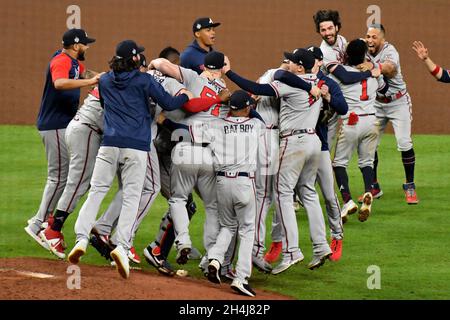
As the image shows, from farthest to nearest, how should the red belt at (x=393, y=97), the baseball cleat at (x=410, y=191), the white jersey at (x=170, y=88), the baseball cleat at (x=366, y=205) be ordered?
the red belt at (x=393, y=97), the baseball cleat at (x=410, y=191), the baseball cleat at (x=366, y=205), the white jersey at (x=170, y=88)

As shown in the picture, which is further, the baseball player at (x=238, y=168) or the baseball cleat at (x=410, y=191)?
the baseball cleat at (x=410, y=191)

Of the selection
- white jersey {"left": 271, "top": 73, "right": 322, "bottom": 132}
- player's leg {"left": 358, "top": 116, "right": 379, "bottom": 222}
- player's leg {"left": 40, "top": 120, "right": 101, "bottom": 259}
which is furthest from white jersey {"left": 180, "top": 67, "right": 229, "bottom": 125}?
player's leg {"left": 358, "top": 116, "right": 379, "bottom": 222}

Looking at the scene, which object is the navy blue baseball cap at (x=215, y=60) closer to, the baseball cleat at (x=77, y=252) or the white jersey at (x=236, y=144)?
the white jersey at (x=236, y=144)

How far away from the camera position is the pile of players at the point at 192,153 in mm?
7629

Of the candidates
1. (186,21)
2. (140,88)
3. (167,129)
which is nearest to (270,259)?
(167,129)

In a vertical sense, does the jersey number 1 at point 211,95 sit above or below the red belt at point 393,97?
above

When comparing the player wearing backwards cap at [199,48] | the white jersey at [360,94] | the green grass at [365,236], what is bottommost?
the green grass at [365,236]

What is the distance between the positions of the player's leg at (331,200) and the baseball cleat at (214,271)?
1.65m

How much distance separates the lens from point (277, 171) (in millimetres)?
8367

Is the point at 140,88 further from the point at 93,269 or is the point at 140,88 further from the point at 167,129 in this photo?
the point at 93,269

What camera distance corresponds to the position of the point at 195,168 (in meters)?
7.92

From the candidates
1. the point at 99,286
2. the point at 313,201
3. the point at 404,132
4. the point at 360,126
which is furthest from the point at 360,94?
the point at 99,286

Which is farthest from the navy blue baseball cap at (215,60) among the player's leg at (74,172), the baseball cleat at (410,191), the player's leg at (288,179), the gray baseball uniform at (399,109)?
the baseball cleat at (410,191)

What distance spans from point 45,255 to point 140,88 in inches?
78.7
